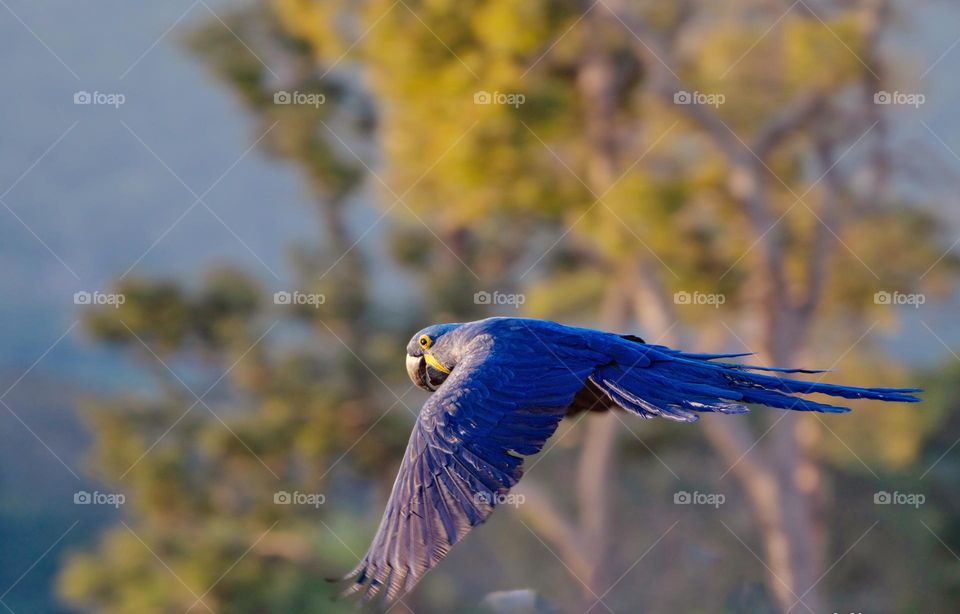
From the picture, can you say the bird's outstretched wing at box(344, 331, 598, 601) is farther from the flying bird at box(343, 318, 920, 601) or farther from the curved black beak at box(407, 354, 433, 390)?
the curved black beak at box(407, 354, 433, 390)

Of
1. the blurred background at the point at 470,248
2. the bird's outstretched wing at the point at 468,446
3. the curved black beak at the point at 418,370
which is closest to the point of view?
the bird's outstretched wing at the point at 468,446

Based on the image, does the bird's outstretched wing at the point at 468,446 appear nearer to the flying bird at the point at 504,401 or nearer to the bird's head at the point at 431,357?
the flying bird at the point at 504,401

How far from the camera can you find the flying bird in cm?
311

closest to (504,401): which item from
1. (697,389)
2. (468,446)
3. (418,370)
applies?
(468,446)

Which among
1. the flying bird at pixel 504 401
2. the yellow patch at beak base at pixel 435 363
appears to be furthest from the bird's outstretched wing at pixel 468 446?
the yellow patch at beak base at pixel 435 363

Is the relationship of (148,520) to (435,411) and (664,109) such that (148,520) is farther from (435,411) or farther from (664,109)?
(435,411)

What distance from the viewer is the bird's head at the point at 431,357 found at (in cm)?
401

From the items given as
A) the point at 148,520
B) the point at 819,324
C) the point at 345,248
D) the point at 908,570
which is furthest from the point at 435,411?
the point at 908,570

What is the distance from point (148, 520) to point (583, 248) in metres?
4.04

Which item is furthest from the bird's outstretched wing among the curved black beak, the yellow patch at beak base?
the curved black beak

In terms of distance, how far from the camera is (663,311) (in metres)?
9.38

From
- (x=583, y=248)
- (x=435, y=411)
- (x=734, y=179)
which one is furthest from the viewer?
(x=583, y=248)

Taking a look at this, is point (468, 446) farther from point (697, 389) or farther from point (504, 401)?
point (697, 389)

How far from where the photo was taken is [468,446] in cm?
333
